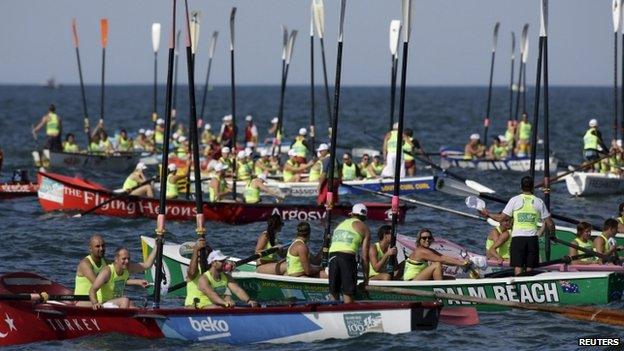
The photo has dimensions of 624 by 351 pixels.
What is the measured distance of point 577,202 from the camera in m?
41.3

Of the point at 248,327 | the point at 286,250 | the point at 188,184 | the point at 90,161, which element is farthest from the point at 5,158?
the point at 248,327

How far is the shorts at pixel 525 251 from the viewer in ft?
77.6

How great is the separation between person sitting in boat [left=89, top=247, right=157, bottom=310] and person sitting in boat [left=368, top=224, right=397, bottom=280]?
4.41 metres

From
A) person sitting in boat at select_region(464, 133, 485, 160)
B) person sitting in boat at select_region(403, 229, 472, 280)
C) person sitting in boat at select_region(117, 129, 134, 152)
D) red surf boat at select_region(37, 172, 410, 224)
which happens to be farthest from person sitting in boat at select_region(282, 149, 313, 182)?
person sitting in boat at select_region(403, 229, 472, 280)

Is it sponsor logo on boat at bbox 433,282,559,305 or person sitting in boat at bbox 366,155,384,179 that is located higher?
person sitting in boat at bbox 366,155,384,179

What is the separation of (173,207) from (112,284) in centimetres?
1472

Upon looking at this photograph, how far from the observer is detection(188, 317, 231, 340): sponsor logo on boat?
1981 centimetres

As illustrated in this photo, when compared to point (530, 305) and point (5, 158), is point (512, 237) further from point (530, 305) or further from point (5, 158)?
point (5, 158)

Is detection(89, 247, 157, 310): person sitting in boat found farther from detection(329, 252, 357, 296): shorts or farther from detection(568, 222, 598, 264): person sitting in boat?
detection(568, 222, 598, 264): person sitting in boat

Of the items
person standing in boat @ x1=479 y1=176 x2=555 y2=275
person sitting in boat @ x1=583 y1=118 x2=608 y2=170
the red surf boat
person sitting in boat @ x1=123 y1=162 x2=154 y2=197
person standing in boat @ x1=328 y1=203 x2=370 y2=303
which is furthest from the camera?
person sitting in boat @ x1=583 y1=118 x2=608 y2=170

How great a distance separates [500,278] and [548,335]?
5.53 ft

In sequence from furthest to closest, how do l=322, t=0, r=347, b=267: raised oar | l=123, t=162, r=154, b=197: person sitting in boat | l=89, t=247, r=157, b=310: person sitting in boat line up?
l=123, t=162, r=154, b=197: person sitting in boat
l=322, t=0, r=347, b=267: raised oar
l=89, t=247, r=157, b=310: person sitting in boat

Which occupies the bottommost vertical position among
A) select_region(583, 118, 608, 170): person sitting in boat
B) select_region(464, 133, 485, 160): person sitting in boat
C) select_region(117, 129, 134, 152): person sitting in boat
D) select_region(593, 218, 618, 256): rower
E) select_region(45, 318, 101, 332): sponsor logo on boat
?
select_region(45, 318, 101, 332): sponsor logo on boat

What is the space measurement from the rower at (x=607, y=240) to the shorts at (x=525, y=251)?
1877mm
